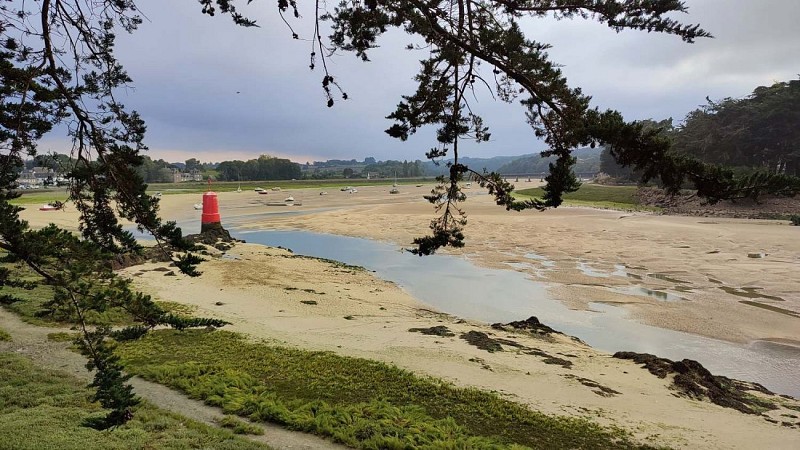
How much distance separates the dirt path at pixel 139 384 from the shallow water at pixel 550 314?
23.5ft

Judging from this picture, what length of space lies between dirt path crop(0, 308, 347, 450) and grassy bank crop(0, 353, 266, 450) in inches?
8.9

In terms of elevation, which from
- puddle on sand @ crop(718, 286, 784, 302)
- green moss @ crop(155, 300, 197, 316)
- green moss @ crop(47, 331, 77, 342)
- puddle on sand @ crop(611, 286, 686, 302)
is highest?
green moss @ crop(47, 331, 77, 342)

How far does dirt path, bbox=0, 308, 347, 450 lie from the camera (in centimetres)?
464

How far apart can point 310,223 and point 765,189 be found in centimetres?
3321

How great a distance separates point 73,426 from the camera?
442 cm

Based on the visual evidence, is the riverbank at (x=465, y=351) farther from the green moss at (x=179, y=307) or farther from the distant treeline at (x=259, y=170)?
the distant treeline at (x=259, y=170)

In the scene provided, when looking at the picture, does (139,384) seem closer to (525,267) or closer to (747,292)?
(525,267)

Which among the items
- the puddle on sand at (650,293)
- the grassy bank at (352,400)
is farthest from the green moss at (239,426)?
the puddle on sand at (650,293)

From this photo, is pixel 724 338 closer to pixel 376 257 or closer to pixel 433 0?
pixel 433 0

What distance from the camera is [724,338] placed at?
10.1 metres

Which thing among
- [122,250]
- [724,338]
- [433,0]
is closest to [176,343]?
[122,250]

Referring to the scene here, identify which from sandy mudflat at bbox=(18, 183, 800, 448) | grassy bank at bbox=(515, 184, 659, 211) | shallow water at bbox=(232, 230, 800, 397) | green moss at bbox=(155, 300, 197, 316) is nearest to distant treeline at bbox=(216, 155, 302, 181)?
grassy bank at bbox=(515, 184, 659, 211)

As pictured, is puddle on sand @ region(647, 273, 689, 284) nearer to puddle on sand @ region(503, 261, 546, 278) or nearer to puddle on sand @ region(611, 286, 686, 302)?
puddle on sand @ region(611, 286, 686, 302)

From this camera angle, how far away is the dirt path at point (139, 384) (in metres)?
4.64
